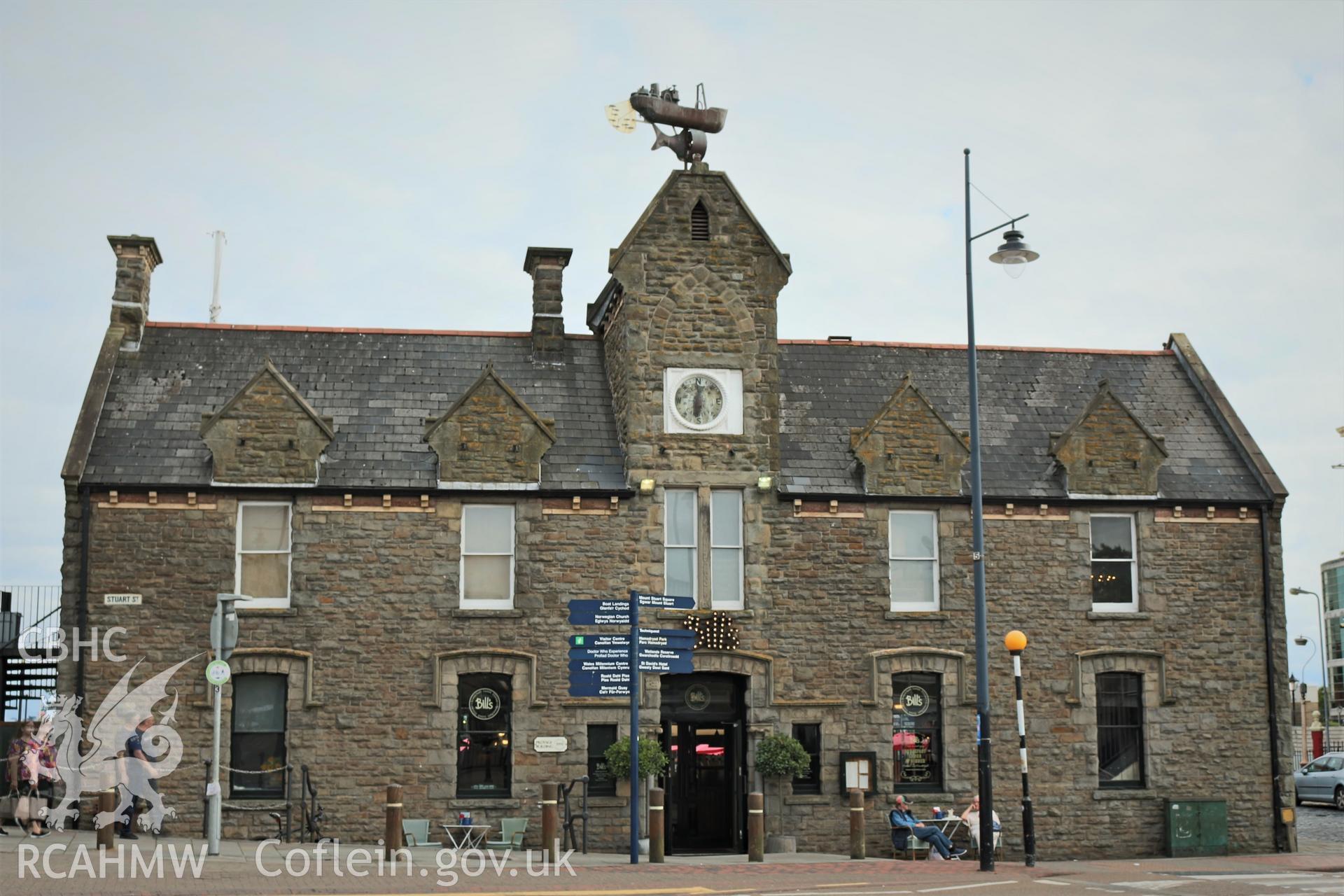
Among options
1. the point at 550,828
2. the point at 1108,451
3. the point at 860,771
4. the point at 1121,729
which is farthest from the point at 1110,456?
the point at 550,828

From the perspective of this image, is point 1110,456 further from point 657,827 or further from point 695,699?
point 657,827

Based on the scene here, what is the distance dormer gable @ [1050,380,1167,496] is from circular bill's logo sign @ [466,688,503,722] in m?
11.0

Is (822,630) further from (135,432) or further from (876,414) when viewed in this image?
(135,432)

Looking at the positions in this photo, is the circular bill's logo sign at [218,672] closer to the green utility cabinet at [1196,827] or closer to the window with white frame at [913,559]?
the window with white frame at [913,559]

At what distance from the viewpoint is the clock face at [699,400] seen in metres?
25.8

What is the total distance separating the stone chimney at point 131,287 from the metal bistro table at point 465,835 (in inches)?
411

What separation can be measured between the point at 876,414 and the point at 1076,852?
8.42 meters

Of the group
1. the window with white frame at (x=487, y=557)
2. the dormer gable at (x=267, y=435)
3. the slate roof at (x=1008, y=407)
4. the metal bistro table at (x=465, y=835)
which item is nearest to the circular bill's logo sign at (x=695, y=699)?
the window with white frame at (x=487, y=557)

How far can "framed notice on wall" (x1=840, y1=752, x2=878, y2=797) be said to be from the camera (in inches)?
978

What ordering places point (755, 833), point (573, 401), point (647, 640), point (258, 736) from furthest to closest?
point (573, 401) < point (258, 736) < point (755, 833) < point (647, 640)

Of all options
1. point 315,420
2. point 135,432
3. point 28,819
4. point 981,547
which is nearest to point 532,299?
point 315,420

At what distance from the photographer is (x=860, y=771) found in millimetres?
24891

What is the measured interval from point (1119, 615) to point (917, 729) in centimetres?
428

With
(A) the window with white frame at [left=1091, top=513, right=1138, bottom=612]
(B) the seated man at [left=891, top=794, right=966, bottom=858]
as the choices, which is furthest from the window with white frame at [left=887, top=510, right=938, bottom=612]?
(B) the seated man at [left=891, top=794, right=966, bottom=858]
